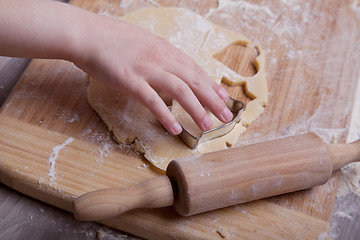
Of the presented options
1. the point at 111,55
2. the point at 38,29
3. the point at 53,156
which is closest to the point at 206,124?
the point at 111,55

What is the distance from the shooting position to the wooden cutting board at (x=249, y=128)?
1.09 meters

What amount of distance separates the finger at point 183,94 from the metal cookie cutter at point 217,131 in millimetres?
36

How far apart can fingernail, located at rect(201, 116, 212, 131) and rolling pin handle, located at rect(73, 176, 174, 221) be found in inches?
8.0

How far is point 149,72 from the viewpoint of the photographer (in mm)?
1165

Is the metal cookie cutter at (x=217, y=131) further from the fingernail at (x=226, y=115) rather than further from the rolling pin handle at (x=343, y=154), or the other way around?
the rolling pin handle at (x=343, y=154)

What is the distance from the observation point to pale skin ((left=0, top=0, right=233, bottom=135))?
3.72 feet

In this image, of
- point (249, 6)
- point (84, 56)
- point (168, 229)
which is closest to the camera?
point (168, 229)

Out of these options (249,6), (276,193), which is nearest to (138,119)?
(276,193)

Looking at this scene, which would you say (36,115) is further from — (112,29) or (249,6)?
(249,6)

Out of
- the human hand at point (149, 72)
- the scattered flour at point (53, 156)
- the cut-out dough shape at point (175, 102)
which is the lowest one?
the scattered flour at point (53, 156)

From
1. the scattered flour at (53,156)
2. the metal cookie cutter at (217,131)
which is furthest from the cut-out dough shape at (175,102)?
the scattered flour at (53,156)

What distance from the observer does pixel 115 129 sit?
120 centimetres

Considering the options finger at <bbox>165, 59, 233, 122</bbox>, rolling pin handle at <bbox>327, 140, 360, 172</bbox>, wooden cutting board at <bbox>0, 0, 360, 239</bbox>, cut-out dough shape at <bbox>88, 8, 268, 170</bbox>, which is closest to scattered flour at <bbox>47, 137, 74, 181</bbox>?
wooden cutting board at <bbox>0, 0, 360, 239</bbox>

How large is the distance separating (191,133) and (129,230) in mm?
325
